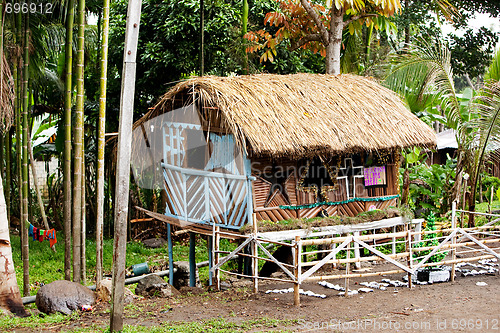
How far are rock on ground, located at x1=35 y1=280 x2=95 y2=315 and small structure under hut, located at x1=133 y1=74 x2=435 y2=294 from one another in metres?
2.38

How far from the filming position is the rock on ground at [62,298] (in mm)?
7539

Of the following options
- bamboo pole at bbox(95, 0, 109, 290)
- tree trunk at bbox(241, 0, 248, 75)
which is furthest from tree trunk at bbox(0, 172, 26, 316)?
tree trunk at bbox(241, 0, 248, 75)

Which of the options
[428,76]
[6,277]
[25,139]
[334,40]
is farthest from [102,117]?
[428,76]

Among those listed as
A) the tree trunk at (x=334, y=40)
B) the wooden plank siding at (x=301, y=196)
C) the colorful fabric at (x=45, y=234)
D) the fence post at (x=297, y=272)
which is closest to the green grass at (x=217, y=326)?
the fence post at (x=297, y=272)

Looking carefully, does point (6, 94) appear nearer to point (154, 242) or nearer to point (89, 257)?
point (89, 257)

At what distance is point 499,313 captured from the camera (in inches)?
274

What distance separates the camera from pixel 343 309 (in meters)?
7.48

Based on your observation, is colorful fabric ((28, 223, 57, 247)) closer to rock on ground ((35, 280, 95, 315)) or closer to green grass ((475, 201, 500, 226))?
rock on ground ((35, 280, 95, 315))

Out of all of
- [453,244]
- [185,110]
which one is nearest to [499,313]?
[453,244]

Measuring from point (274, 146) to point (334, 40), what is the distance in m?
4.18

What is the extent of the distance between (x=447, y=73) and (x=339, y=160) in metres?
3.32

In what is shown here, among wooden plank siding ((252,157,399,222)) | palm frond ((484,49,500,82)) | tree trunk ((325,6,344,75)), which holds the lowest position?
wooden plank siding ((252,157,399,222))

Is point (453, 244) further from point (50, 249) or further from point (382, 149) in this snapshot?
point (50, 249)

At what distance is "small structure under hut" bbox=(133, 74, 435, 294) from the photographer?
8.85 m
